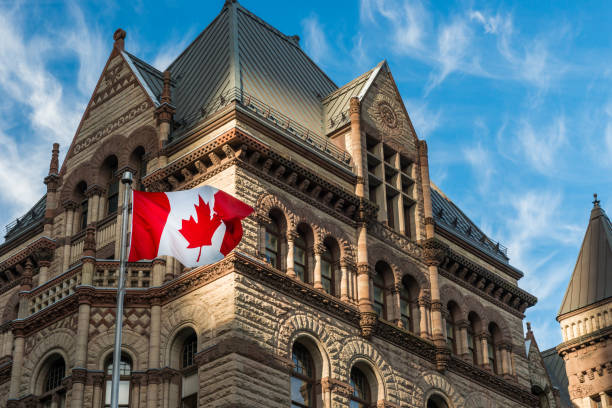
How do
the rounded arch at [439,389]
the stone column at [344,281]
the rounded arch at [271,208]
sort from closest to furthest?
the rounded arch at [271,208] → the stone column at [344,281] → the rounded arch at [439,389]

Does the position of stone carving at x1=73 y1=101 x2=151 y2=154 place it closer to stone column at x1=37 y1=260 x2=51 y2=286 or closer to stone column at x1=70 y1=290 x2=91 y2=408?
stone column at x1=37 y1=260 x2=51 y2=286

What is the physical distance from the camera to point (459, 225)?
54719mm

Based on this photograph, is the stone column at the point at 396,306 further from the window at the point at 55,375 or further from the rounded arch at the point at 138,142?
the window at the point at 55,375

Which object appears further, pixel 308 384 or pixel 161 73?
pixel 161 73

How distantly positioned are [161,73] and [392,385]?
18.0 metres

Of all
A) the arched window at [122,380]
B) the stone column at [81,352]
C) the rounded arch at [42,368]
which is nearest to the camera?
the stone column at [81,352]

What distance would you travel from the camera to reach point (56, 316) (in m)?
41.7

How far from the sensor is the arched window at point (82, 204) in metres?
47.6

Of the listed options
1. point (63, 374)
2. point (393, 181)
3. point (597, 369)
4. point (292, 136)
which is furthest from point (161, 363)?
point (597, 369)

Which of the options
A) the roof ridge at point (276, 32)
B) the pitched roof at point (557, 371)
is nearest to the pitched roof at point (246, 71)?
the roof ridge at point (276, 32)

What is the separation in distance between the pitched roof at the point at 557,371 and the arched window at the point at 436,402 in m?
24.3

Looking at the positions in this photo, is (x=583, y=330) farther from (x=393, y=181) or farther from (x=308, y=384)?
(x=308, y=384)

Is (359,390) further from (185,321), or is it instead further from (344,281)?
(185,321)

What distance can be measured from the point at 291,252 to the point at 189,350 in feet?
17.7
